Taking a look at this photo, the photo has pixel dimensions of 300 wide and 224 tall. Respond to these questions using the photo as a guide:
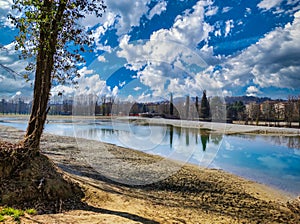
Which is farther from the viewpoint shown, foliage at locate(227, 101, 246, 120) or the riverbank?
foliage at locate(227, 101, 246, 120)

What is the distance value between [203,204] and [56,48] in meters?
6.30

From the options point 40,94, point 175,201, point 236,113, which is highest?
point 236,113

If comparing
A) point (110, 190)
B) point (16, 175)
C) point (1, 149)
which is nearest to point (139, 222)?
point (110, 190)

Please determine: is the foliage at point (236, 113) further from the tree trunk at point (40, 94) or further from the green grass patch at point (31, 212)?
the green grass patch at point (31, 212)

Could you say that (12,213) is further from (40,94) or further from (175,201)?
(175,201)

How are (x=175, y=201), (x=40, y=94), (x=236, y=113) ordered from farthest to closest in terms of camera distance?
(x=236, y=113)
(x=175, y=201)
(x=40, y=94)

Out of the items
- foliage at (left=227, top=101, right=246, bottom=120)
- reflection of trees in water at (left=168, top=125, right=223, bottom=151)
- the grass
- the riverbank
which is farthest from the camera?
foliage at (left=227, top=101, right=246, bottom=120)

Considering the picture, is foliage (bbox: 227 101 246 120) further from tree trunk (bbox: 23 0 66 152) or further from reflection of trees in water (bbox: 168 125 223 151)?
tree trunk (bbox: 23 0 66 152)

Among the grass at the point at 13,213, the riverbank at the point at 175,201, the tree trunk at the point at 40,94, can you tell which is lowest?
the riverbank at the point at 175,201

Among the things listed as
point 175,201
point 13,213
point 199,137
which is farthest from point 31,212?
point 199,137

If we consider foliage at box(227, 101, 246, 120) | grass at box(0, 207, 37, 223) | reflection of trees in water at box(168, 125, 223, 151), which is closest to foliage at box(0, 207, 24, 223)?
grass at box(0, 207, 37, 223)

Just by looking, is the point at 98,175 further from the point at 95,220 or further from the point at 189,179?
the point at 95,220

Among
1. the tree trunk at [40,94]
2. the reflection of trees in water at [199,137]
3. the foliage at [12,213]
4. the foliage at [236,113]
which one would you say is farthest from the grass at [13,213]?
the foliage at [236,113]

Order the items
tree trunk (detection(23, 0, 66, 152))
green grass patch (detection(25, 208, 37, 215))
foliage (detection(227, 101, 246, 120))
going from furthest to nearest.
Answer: foliage (detection(227, 101, 246, 120))
tree trunk (detection(23, 0, 66, 152))
green grass patch (detection(25, 208, 37, 215))
